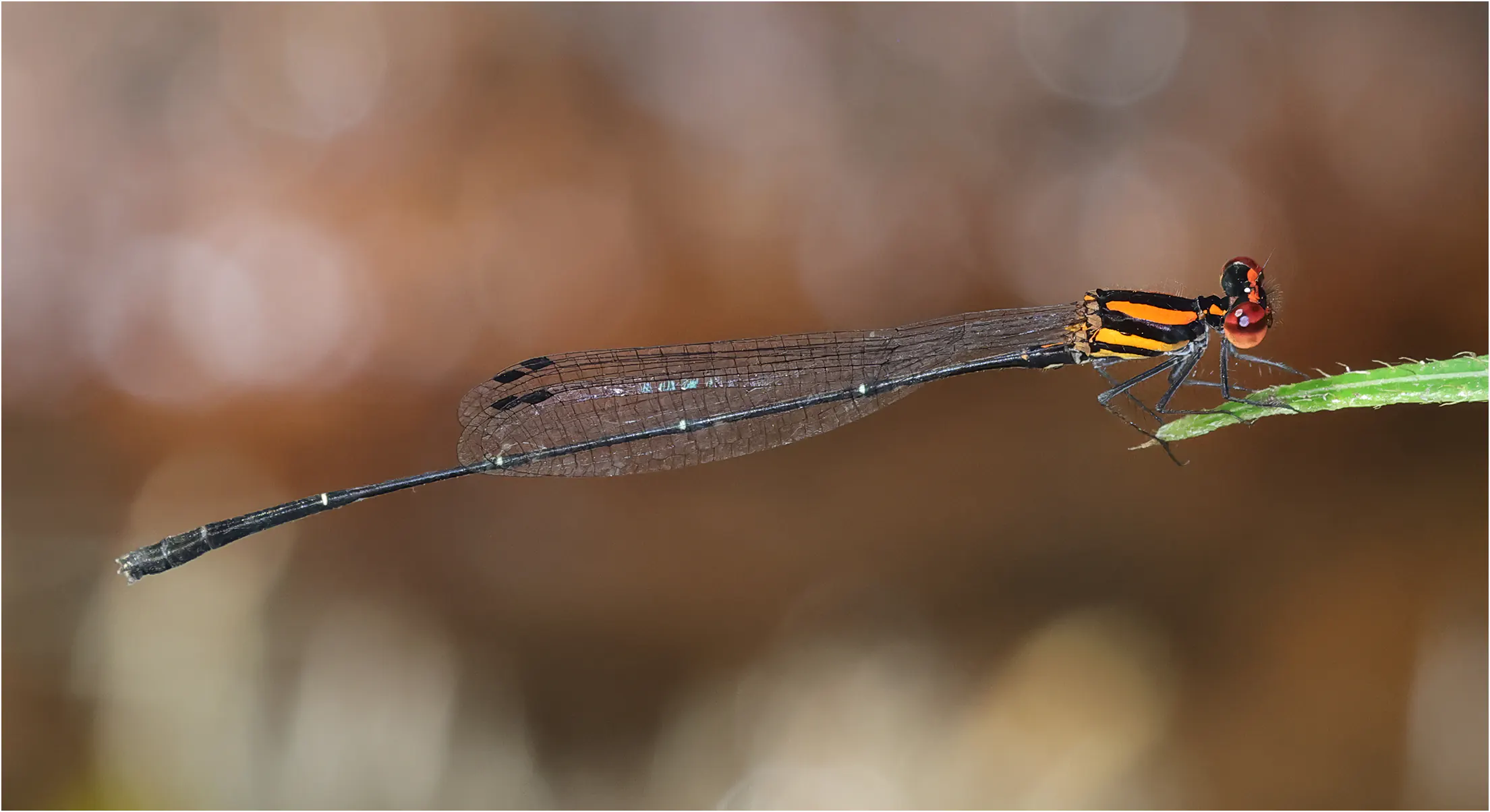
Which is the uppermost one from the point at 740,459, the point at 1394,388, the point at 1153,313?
the point at 1153,313

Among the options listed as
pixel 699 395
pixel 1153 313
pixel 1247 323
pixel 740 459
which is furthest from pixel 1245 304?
pixel 740 459

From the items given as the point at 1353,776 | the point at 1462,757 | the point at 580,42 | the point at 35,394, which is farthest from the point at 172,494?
the point at 1462,757

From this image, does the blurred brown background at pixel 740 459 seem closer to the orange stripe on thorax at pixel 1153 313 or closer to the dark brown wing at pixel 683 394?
the orange stripe on thorax at pixel 1153 313

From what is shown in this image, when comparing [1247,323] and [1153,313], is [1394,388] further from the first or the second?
[1153,313]

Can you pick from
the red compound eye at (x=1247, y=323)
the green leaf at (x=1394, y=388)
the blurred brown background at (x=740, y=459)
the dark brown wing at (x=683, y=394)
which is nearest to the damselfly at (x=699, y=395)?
the dark brown wing at (x=683, y=394)

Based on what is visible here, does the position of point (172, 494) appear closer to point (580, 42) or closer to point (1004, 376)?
point (580, 42)
